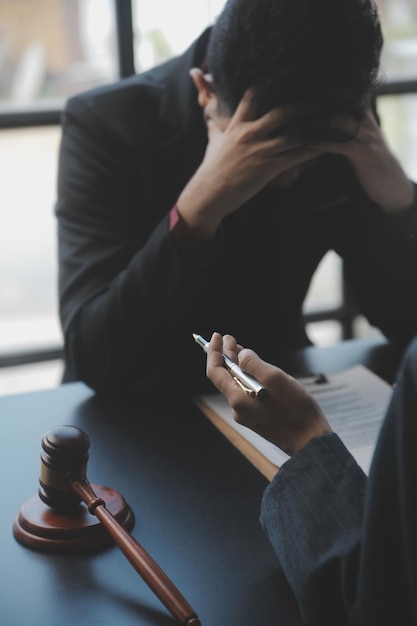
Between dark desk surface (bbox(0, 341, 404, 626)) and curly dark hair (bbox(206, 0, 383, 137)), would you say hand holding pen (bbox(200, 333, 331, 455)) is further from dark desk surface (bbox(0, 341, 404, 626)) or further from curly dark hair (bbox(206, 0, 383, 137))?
curly dark hair (bbox(206, 0, 383, 137))

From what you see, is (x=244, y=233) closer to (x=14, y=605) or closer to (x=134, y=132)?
(x=134, y=132)

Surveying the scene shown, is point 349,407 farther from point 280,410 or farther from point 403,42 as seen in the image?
point 403,42

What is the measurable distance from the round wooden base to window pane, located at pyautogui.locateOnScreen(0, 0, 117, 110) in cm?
133

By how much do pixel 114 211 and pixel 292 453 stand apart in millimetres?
754

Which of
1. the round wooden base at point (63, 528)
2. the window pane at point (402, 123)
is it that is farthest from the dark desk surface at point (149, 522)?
the window pane at point (402, 123)

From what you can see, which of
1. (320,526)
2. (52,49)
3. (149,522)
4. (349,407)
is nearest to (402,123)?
(52,49)

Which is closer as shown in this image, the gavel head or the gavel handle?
the gavel handle

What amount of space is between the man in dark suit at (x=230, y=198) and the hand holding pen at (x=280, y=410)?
1.17 ft

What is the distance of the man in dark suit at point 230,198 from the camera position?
1.19 metres

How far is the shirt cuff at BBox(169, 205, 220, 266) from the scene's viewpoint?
4.27 feet

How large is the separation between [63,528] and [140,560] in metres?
0.12

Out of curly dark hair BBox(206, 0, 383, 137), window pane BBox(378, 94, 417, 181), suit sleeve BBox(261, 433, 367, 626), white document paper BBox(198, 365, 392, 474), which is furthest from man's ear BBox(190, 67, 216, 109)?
window pane BBox(378, 94, 417, 181)

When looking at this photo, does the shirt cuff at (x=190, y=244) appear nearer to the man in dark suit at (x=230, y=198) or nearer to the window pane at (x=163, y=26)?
the man in dark suit at (x=230, y=198)

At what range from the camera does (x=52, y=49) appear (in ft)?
6.72
